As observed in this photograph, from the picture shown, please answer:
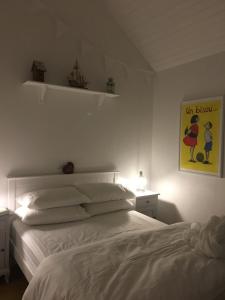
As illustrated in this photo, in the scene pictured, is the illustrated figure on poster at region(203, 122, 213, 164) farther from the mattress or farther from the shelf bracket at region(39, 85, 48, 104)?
the shelf bracket at region(39, 85, 48, 104)

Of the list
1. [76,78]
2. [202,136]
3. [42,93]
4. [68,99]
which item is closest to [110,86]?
[76,78]

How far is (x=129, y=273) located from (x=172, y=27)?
8.65 ft

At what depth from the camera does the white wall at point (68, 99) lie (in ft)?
8.19

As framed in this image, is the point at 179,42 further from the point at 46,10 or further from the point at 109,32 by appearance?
the point at 46,10

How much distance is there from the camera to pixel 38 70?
2514 millimetres

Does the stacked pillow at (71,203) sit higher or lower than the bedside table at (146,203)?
higher

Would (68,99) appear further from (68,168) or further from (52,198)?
(52,198)

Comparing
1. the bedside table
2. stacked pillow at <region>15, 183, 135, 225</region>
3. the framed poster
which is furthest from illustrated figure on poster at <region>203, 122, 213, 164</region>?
stacked pillow at <region>15, 183, 135, 225</region>

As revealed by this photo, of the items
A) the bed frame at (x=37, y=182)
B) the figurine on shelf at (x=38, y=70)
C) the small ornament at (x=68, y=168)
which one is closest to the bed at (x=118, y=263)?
the bed frame at (x=37, y=182)

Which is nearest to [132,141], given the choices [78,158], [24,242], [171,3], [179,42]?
[78,158]

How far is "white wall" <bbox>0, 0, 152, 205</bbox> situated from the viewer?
8.19ft

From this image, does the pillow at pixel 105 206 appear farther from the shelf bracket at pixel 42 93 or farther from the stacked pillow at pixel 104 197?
the shelf bracket at pixel 42 93

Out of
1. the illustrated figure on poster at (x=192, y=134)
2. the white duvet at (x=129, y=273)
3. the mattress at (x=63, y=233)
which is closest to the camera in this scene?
the white duvet at (x=129, y=273)

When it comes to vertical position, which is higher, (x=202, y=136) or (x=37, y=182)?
(x=202, y=136)
